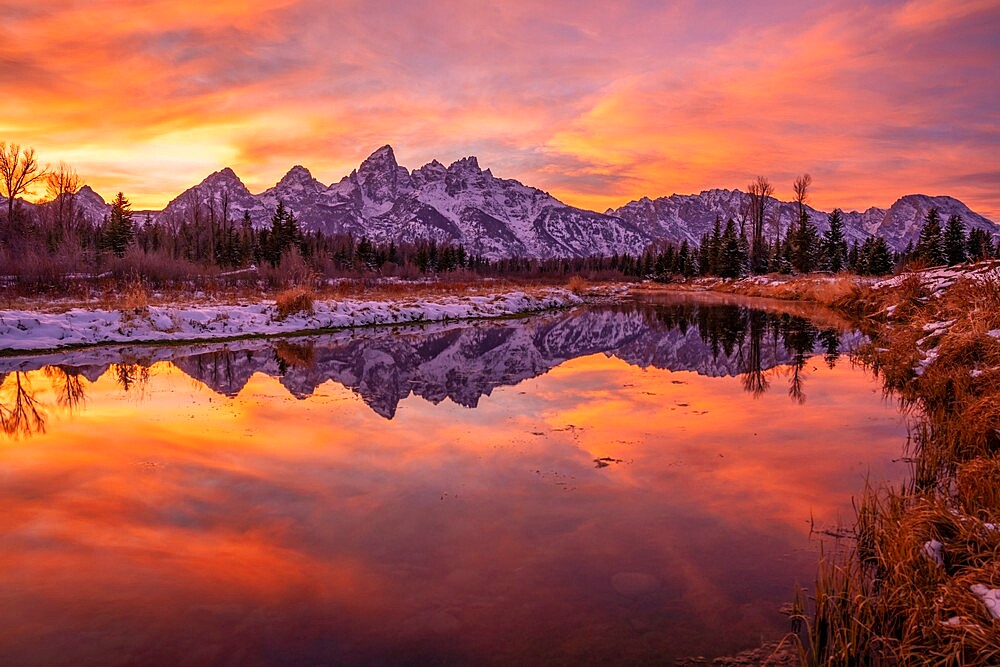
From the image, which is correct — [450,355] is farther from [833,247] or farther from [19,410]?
[833,247]

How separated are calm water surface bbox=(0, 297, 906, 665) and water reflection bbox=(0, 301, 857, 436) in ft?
0.83

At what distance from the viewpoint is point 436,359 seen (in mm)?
16281

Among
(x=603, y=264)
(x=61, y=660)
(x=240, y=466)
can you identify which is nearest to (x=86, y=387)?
(x=240, y=466)

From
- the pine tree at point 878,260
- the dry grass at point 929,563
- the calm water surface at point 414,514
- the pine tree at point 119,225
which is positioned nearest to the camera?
the dry grass at point 929,563

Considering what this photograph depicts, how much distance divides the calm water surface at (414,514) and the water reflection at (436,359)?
10.0 inches

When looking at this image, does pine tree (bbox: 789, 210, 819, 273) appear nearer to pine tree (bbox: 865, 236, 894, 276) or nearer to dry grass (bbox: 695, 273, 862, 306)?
pine tree (bbox: 865, 236, 894, 276)

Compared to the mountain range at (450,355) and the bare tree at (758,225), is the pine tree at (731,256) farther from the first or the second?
the mountain range at (450,355)

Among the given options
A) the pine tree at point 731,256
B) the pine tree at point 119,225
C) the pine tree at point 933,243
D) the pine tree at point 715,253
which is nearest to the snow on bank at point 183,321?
the pine tree at point 119,225

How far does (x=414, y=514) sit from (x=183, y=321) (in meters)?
17.8

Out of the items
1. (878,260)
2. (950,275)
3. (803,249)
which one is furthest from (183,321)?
(803,249)

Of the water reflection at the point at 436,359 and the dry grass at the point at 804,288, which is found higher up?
the dry grass at the point at 804,288

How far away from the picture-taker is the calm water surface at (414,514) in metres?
3.76

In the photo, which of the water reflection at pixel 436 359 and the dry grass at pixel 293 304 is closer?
the water reflection at pixel 436 359

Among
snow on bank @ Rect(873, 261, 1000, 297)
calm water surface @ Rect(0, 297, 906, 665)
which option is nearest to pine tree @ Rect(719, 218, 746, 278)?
snow on bank @ Rect(873, 261, 1000, 297)
